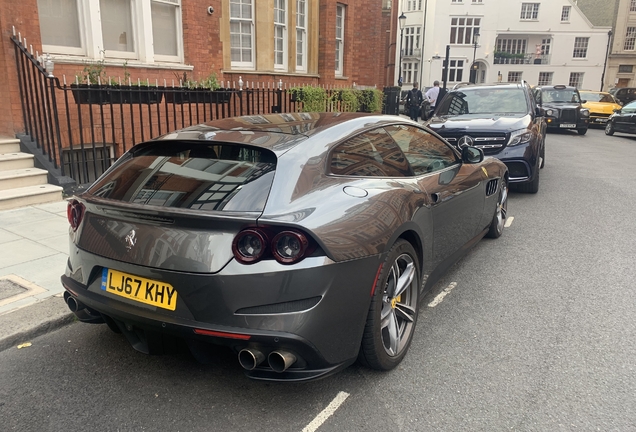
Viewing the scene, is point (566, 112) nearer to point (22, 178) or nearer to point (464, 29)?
point (22, 178)

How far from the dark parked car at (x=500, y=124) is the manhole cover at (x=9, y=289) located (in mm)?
5690

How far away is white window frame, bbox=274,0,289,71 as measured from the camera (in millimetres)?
13656

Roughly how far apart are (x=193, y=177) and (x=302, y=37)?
1319 centimetres

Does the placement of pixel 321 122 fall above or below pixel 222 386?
above

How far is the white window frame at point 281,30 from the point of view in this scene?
538 inches

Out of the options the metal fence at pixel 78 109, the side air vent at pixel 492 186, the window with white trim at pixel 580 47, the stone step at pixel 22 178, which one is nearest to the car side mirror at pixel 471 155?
the side air vent at pixel 492 186

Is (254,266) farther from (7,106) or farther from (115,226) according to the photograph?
(7,106)

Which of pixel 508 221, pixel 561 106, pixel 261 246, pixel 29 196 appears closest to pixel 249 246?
pixel 261 246

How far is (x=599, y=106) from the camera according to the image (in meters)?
23.6

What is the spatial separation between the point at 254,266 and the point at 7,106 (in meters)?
7.18

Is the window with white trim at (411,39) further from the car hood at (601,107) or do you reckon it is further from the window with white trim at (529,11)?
the car hood at (601,107)

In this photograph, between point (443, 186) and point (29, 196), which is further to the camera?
point (29, 196)

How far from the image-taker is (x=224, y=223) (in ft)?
8.09

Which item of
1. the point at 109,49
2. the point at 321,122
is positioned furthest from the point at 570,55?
the point at 321,122
